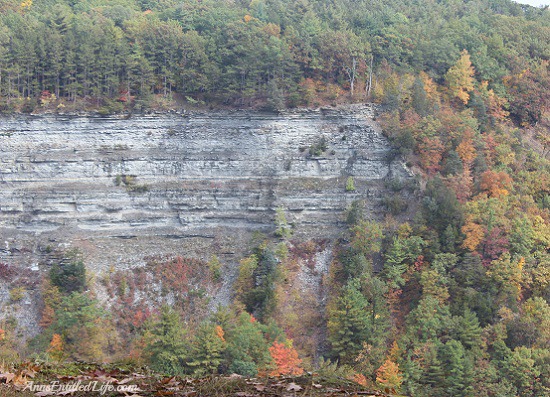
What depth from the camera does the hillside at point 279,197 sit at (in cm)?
3078

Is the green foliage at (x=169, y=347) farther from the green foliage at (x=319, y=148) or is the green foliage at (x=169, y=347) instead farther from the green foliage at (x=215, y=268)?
the green foliage at (x=319, y=148)

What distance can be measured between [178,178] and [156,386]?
31.8 m

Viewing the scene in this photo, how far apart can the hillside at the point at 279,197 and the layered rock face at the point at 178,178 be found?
125mm

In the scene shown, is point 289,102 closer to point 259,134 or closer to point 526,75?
point 259,134

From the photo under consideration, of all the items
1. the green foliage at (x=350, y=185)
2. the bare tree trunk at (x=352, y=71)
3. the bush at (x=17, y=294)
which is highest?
the bare tree trunk at (x=352, y=71)

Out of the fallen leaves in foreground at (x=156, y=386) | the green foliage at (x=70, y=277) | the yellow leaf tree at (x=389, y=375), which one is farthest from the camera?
Result: the green foliage at (x=70, y=277)

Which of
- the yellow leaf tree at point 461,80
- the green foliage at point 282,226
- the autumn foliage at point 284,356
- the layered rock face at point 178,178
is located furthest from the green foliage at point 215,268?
the yellow leaf tree at point 461,80

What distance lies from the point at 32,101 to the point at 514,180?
3064 centimetres

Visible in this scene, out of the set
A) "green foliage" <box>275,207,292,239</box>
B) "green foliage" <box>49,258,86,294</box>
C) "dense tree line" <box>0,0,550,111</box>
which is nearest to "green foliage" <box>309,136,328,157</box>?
"dense tree line" <box>0,0,550,111</box>

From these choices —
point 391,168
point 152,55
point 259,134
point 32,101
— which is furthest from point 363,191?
point 32,101

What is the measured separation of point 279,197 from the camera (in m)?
38.7

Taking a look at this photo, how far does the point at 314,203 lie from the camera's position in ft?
126

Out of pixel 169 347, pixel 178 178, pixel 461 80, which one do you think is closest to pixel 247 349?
pixel 169 347

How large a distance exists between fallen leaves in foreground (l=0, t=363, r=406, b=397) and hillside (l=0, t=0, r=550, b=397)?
19.6 meters
